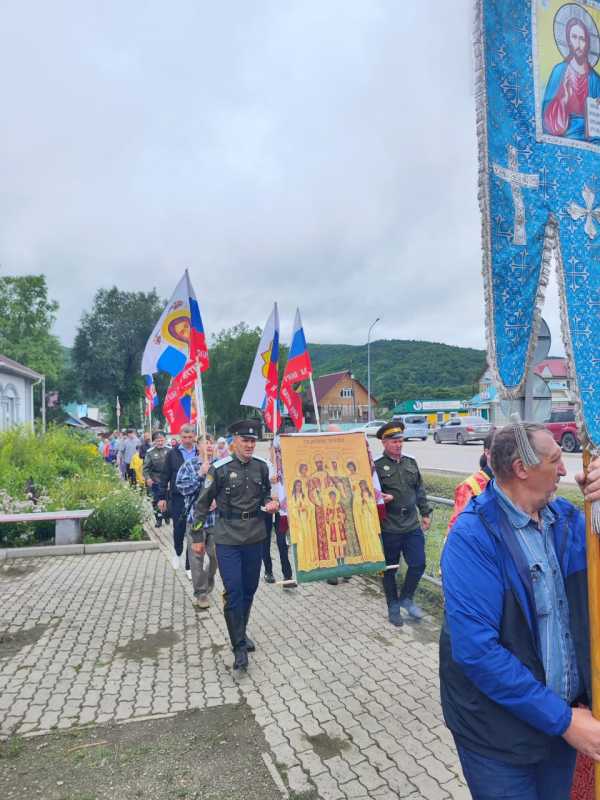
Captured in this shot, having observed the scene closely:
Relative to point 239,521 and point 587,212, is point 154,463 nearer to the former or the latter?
point 239,521

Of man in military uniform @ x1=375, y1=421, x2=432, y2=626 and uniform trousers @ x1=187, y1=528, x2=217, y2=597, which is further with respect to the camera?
uniform trousers @ x1=187, y1=528, x2=217, y2=597

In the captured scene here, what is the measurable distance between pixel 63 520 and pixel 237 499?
573cm

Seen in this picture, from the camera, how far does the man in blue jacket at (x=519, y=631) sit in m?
1.72

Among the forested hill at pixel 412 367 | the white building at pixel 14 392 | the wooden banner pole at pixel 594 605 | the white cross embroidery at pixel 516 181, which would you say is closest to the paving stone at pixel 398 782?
the wooden banner pole at pixel 594 605

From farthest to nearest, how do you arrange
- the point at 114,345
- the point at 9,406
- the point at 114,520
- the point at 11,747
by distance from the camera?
1. the point at 114,345
2. the point at 9,406
3. the point at 114,520
4. the point at 11,747

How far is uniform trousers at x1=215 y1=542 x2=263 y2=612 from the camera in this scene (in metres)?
4.68

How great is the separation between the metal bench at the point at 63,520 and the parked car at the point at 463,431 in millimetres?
24331

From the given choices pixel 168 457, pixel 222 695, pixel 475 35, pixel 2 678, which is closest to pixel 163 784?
pixel 222 695

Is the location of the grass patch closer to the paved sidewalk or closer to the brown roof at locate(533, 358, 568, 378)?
the paved sidewalk

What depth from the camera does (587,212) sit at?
2164mm

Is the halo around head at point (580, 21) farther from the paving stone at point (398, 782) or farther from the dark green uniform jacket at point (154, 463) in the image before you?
the dark green uniform jacket at point (154, 463)

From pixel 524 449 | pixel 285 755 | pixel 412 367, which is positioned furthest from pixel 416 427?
pixel 412 367

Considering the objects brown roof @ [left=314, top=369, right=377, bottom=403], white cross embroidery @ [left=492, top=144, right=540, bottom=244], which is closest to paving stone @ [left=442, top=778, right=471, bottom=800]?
white cross embroidery @ [left=492, top=144, right=540, bottom=244]

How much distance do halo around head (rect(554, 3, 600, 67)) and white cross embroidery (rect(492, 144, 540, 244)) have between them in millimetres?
478
